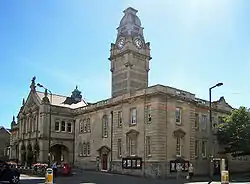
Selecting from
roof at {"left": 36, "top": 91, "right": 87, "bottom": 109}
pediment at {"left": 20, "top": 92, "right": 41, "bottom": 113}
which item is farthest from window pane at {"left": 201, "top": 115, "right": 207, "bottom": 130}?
A: pediment at {"left": 20, "top": 92, "right": 41, "bottom": 113}

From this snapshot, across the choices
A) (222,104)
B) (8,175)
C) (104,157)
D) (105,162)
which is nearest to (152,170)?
(105,162)

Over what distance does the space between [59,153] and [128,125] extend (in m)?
18.6

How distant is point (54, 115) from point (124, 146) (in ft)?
56.3

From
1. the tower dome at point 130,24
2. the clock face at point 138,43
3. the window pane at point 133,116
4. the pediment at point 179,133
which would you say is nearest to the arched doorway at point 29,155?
the window pane at point 133,116

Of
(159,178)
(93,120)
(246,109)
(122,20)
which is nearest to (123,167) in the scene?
(159,178)

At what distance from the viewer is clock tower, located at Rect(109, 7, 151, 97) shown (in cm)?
5794

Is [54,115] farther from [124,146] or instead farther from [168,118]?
[168,118]

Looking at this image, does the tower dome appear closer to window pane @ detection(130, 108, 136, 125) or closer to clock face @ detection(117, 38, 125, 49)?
clock face @ detection(117, 38, 125, 49)

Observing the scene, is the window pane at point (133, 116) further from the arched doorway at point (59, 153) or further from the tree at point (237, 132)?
the arched doorway at point (59, 153)

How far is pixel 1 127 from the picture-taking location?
4043 inches

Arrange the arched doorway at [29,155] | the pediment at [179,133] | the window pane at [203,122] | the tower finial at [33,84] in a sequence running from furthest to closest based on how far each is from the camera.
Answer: the tower finial at [33,84] < the arched doorway at [29,155] < the window pane at [203,122] < the pediment at [179,133]

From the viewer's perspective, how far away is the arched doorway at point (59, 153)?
57.1 meters

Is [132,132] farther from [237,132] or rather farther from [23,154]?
[23,154]

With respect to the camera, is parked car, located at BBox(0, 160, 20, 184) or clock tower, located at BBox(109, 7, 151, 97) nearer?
parked car, located at BBox(0, 160, 20, 184)
